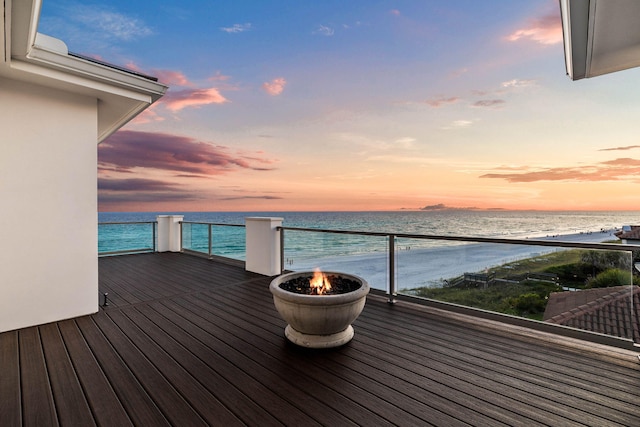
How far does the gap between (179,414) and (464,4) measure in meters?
9.03

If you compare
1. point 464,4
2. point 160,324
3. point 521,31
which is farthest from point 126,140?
point 521,31

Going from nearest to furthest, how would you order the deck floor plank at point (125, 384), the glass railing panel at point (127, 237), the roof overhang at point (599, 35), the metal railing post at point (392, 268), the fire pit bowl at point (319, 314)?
the deck floor plank at point (125, 384)
the roof overhang at point (599, 35)
the fire pit bowl at point (319, 314)
the metal railing post at point (392, 268)
the glass railing panel at point (127, 237)

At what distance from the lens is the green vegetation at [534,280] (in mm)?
2658

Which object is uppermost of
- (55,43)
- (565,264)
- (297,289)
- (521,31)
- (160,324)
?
(521,31)

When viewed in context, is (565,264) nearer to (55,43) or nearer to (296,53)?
(55,43)

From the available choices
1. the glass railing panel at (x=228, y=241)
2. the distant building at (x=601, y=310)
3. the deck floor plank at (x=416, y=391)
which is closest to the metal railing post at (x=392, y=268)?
the deck floor plank at (x=416, y=391)

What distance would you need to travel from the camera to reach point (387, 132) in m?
12.5

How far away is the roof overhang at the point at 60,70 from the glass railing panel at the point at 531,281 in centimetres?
399

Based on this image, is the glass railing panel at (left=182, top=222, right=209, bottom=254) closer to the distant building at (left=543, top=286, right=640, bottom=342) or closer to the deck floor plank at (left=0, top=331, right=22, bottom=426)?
the deck floor plank at (left=0, top=331, right=22, bottom=426)

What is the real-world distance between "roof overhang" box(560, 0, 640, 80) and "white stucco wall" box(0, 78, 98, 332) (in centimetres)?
487

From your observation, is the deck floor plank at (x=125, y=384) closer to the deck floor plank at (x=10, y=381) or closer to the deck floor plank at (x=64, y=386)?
the deck floor plank at (x=64, y=386)

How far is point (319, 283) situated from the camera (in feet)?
9.45

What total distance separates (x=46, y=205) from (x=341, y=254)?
4.05 meters

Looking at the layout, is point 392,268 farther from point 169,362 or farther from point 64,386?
point 64,386
